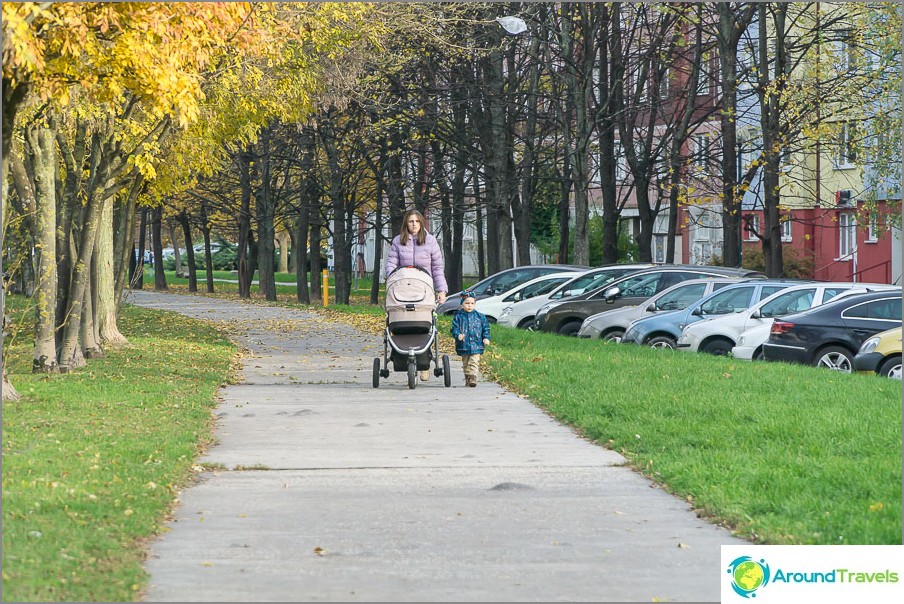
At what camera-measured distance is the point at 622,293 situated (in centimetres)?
2467

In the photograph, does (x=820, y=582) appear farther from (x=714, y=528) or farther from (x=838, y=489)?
(x=838, y=489)

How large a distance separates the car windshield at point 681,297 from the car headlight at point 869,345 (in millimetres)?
5577

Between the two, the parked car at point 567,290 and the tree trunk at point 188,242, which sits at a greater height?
the tree trunk at point 188,242

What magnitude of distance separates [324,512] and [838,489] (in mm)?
3287

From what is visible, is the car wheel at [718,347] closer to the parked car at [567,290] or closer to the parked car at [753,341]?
the parked car at [753,341]

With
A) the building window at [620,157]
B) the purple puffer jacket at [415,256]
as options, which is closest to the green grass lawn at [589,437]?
the purple puffer jacket at [415,256]

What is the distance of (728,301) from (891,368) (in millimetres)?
4763

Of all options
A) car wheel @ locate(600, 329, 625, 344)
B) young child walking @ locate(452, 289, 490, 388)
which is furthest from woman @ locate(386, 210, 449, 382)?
car wheel @ locate(600, 329, 625, 344)

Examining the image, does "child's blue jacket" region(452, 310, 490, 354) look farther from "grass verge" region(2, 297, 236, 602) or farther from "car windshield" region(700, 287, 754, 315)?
"car windshield" region(700, 287, 754, 315)

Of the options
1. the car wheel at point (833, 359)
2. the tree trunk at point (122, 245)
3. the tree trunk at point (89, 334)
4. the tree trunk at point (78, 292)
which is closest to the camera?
the tree trunk at point (78, 292)

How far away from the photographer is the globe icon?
6.32 metres

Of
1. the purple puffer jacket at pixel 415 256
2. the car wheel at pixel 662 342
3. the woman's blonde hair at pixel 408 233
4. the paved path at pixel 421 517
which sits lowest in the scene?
the paved path at pixel 421 517

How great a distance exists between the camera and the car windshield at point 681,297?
74.9 ft

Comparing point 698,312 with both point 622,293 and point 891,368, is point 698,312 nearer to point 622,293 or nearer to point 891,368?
point 622,293
